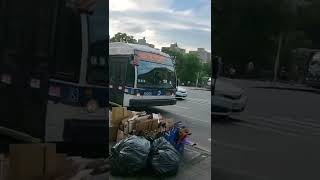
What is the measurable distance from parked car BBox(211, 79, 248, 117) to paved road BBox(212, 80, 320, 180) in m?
0.03

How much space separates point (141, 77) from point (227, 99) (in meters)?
0.41

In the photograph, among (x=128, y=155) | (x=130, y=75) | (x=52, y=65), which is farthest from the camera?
(x=128, y=155)

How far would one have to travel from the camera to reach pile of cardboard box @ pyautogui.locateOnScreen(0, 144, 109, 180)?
1.71 m

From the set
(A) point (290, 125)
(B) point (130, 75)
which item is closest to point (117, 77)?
(B) point (130, 75)

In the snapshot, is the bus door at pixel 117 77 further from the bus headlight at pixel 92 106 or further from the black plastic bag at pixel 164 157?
the black plastic bag at pixel 164 157

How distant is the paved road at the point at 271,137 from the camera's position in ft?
5.88

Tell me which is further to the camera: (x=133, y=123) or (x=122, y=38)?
(x=133, y=123)

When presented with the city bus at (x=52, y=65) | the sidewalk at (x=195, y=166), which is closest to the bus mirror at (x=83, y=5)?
the city bus at (x=52, y=65)

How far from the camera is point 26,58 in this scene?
5.41 feet

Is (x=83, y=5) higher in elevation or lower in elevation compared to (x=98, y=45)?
higher

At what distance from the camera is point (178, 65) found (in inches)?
70.9

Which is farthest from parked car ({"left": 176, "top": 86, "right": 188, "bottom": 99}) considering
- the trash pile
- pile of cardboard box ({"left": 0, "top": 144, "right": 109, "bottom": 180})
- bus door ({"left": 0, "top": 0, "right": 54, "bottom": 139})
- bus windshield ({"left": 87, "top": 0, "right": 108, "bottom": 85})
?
bus door ({"left": 0, "top": 0, "right": 54, "bottom": 139})

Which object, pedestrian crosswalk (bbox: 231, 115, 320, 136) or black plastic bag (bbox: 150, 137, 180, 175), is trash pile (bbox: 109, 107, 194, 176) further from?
pedestrian crosswalk (bbox: 231, 115, 320, 136)

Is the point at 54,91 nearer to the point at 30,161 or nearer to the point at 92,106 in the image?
the point at 92,106
